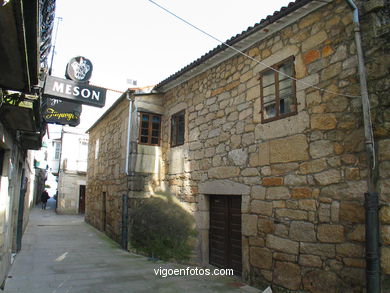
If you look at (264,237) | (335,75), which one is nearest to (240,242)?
(264,237)

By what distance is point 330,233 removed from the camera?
3752mm

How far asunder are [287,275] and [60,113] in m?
4.73

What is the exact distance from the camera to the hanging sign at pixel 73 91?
414 cm

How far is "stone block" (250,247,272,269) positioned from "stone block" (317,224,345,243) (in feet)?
3.24

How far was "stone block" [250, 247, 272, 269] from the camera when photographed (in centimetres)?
459

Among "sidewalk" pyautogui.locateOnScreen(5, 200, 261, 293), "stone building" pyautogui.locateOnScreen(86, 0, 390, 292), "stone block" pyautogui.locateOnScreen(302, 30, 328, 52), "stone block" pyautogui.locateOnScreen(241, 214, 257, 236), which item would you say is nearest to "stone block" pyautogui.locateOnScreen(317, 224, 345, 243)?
"stone building" pyautogui.locateOnScreen(86, 0, 390, 292)

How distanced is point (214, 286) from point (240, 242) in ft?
2.91

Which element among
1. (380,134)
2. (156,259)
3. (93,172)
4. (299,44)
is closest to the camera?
(380,134)

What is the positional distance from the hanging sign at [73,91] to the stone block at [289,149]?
2736 millimetres

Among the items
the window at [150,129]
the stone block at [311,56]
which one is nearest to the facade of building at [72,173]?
the window at [150,129]

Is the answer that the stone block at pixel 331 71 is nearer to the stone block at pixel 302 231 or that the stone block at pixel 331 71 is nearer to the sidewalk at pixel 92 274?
the stone block at pixel 302 231

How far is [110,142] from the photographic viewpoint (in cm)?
1023

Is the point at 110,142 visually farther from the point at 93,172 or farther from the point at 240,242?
the point at 240,242

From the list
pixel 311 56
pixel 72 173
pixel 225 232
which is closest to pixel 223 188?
pixel 225 232
